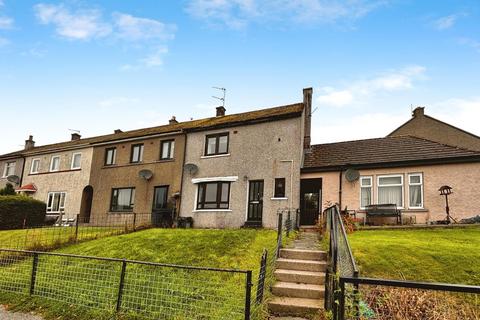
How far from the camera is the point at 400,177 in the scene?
17.1 m

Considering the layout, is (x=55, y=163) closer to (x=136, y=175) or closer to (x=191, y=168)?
(x=136, y=175)

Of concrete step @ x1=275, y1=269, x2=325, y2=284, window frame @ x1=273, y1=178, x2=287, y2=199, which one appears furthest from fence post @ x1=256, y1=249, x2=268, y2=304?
window frame @ x1=273, y1=178, x2=287, y2=199

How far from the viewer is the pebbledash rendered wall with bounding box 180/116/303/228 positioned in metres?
18.2

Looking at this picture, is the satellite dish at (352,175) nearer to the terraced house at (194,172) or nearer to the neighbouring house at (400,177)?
the neighbouring house at (400,177)

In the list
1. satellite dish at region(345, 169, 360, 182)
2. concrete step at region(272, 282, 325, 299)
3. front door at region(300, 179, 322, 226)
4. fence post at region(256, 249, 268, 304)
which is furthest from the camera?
front door at region(300, 179, 322, 226)

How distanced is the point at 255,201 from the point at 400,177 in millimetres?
7446

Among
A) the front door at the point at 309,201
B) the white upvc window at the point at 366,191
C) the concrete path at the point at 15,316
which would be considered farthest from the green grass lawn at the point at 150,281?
the front door at the point at 309,201

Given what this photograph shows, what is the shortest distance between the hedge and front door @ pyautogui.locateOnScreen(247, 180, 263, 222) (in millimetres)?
14561

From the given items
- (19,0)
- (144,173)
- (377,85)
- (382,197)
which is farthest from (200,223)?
(19,0)

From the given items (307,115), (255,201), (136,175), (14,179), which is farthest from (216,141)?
(14,179)

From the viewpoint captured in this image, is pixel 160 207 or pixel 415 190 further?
pixel 160 207

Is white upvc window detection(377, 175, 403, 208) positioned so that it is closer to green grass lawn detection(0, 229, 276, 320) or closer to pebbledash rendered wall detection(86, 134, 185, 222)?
green grass lawn detection(0, 229, 276, 320)

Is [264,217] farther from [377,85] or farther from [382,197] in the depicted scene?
[377,85]

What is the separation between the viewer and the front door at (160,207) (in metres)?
20.7
